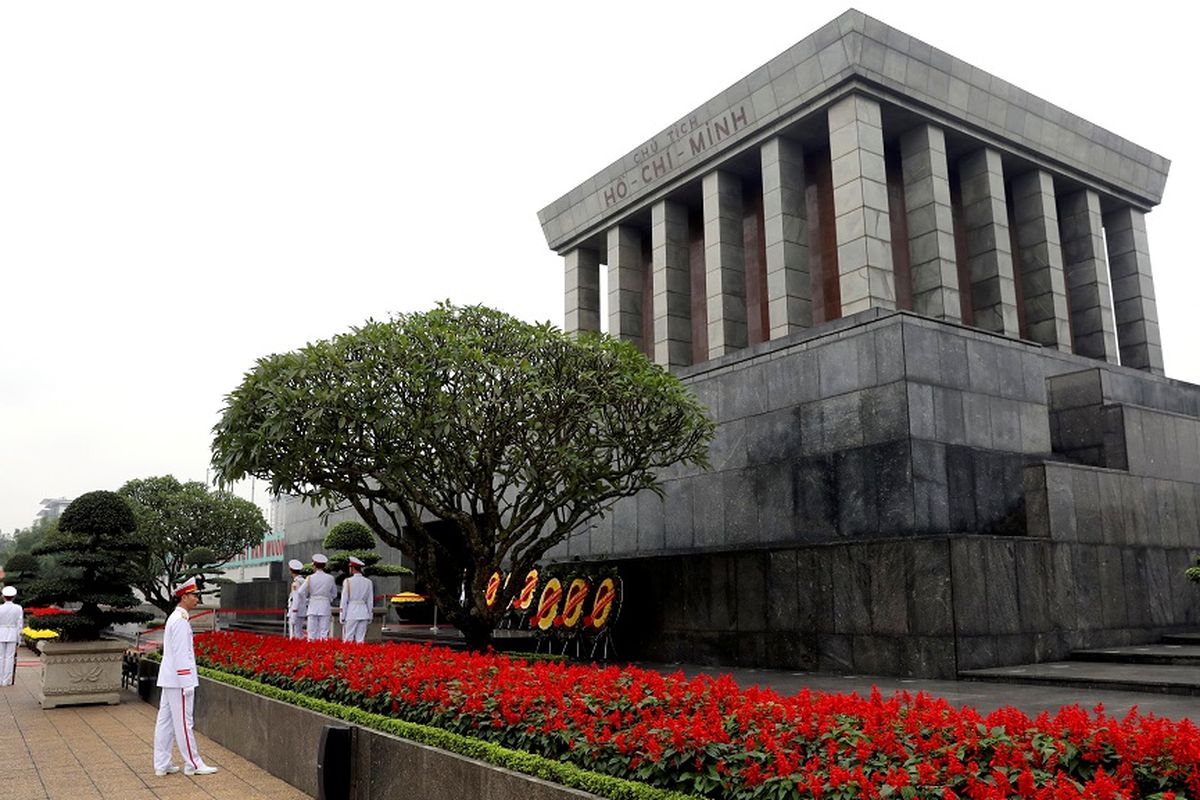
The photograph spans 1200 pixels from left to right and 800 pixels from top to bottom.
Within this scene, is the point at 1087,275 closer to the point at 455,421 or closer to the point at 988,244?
the point at 988,244

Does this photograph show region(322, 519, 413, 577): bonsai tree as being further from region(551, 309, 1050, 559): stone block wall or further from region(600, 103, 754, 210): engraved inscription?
region(600, 103, 754, 210): engraved inscription

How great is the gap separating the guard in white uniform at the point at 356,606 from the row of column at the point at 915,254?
1223 cm

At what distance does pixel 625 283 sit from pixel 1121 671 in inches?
870

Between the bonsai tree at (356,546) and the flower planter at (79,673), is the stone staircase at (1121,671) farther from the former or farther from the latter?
the bonsai tree at (356,546)

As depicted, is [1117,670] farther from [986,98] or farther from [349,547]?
[349,547]

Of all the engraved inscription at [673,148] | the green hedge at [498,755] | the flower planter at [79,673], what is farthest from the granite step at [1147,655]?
the engraved inscription at [673,148]

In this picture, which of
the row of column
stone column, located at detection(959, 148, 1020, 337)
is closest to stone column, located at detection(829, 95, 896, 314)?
the row of column

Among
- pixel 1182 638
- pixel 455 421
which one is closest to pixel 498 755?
pixel 455 421

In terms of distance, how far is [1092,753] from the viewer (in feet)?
16.8

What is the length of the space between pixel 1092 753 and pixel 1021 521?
41.2 ft

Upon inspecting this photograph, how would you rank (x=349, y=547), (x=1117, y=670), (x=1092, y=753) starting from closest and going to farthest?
(x=1092, y=753), (x=1117, y=670), (x=349, y=547)

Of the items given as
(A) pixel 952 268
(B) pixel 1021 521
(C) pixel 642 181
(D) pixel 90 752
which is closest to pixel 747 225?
(C) pixel 642 181

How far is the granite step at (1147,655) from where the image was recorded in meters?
13.5

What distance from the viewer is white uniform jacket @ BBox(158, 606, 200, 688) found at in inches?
427
